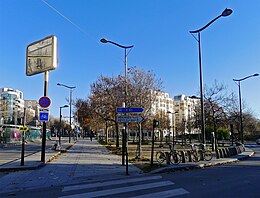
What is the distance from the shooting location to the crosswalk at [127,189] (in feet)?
28.3

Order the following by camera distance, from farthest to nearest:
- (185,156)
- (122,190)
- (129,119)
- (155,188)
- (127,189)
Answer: (185,156), (129,119), (155,188), (127,189), (122,190)

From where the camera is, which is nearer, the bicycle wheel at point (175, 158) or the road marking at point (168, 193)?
the road marking at point (168, 193)

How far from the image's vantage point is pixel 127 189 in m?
9.45

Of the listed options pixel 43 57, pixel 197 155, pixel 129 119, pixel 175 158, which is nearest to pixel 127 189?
pixel 129 119

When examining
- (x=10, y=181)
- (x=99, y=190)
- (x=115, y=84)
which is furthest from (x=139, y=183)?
(x=115, y=84)

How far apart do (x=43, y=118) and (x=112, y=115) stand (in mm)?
17927

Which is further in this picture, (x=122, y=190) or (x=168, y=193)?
(x=122, y=190)

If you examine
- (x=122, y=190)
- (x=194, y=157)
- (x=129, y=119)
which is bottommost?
(x=122, y=190)

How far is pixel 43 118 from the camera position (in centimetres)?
1717

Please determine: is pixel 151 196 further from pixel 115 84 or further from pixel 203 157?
pixel 115 84

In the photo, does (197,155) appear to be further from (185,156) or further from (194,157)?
(185,156)

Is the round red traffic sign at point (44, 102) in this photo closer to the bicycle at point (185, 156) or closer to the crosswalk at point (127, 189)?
the crosswalk at point (127, 189)

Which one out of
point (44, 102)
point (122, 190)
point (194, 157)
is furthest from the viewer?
point (194, 157)

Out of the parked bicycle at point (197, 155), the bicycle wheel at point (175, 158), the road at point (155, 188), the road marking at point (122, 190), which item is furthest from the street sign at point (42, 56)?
the road marking at point (122, 190)
